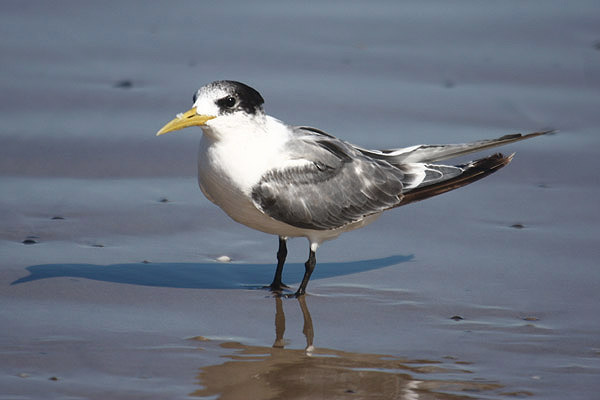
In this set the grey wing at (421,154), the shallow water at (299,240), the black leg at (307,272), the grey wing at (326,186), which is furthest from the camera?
the grey wing at (421,154)

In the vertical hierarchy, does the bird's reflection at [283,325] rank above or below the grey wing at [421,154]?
below

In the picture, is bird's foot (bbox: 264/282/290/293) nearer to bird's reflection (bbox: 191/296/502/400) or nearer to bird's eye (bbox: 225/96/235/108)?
bird's reflection (bbox: 191/296/502/400)

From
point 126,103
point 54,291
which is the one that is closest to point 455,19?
point 126,103

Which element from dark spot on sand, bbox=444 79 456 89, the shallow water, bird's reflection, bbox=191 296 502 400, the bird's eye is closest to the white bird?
the bird's eye

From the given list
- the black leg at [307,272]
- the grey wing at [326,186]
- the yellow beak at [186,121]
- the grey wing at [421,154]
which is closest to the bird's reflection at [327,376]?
the black leg at [307,272]

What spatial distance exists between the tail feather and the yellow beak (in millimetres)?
1444

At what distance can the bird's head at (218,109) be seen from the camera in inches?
215

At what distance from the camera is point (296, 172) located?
5816mm

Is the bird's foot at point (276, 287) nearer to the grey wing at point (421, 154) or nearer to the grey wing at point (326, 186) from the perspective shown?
the grey wing at point (326, 186)

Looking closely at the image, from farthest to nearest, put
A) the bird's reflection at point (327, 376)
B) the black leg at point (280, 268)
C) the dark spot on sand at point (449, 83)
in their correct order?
the dark spot on sand at point (449, 83)
the black leg at point (280, 268)
the bird's reflection at point (327, 376)

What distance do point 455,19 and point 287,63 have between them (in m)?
2.09

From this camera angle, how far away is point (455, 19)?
1032 cm

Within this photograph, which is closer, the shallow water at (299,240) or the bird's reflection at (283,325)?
the shallow water at (299,240)

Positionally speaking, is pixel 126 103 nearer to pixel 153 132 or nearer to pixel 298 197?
pixel 153 132
